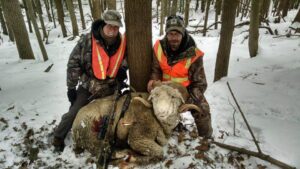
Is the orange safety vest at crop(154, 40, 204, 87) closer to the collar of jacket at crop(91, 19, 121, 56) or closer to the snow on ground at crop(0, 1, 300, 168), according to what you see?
the collar of jacket at crop(91, 19, 121, 56)

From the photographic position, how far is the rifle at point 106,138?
3714mm

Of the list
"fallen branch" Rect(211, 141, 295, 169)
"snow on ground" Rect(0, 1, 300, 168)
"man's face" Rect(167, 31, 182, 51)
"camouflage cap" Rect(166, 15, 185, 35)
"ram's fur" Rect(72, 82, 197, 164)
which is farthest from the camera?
"man's face" Rect(167, 31, 182, 51)

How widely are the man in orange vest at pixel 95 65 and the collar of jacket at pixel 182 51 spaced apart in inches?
31.2

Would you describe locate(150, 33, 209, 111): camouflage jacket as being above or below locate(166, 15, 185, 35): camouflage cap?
below

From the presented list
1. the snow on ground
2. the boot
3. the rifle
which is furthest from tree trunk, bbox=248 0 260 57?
the boot

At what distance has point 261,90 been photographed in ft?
22.1

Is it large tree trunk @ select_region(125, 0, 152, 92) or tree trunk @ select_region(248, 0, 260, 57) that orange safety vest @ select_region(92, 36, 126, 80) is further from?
tree trunk @ select_region(248, 0, 260, 57)

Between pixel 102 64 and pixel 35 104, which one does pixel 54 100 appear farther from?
pixel 102 64

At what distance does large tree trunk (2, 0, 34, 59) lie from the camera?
10133 mm

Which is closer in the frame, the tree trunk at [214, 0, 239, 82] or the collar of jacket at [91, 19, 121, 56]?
the collar of jacket at [91, 19, 121, 56]

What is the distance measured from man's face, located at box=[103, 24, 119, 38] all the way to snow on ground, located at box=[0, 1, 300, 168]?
197 cm

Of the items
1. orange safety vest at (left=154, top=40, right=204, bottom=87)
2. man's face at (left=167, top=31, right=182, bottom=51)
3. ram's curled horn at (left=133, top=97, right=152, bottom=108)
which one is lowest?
ram's curled horn at (left=133, top=97, right=152, bottom=108)

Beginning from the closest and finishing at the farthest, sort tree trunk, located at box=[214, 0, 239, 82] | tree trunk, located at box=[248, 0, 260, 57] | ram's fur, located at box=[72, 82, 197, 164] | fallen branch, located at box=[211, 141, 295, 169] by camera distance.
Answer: fallen branch, located at box=[211, 141, 295, 169] < ram's fur, located at box=[72, 82, 197, 164] < tree trunk, located at box=[214, 0, 239, 82] < tree trunk, located at box=[248, 0, 260, 57]

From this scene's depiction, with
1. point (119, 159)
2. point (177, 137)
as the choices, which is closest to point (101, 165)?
point (119, 159)
